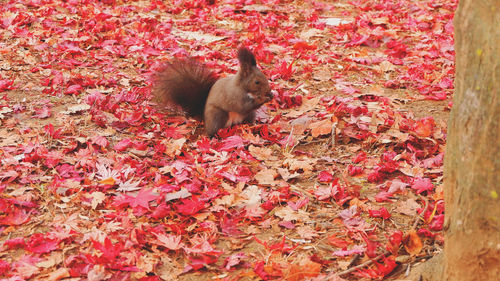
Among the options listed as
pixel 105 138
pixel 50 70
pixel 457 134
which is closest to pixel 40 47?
pixel 50 70

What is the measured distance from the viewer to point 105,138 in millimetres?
4195

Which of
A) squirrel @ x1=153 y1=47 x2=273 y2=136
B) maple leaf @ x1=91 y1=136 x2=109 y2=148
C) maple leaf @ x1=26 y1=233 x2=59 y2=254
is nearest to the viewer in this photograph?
maple leaf @ x1=26 y1=233 x2=59 y2=254

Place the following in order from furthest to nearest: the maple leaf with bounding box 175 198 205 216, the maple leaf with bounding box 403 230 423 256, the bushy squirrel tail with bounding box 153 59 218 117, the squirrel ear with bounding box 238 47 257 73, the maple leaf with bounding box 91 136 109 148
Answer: the bushy squirrel tail with bounding box 153 59 218 117 < the squirrel ear with bounding box 238 47 257 73 < the maple leaf with bounding box 91 136 109 148 < the maple leaf with bounding box 175 198 205 216 < the maple leaf with bounding box 403 230 423 256

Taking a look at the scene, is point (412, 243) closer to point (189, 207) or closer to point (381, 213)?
point (381, 213)

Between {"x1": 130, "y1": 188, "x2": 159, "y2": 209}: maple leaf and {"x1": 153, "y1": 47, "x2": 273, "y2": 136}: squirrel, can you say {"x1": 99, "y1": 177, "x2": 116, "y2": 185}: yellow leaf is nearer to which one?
{"x1": 130, "y1": 188, "x2": 159, "y2": 209}: maple leaf

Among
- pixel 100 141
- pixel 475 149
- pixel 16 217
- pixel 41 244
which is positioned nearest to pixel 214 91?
pixel 100 141

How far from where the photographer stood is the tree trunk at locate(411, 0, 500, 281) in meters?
1.84

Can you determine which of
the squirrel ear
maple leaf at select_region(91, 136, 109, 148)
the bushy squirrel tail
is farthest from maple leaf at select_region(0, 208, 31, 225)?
the squirrel ear

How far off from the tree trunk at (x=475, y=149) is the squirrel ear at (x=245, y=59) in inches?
96.9

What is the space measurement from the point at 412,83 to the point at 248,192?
8.37 feet

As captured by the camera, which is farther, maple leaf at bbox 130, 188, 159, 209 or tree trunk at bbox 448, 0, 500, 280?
maple leaf at bbox 130, 188, 159, 209

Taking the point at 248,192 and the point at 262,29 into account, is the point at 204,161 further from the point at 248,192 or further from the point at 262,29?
the point at 262,29

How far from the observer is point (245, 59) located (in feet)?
14.3

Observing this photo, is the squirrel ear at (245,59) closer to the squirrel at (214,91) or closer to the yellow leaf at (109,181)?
the squirrel at (214,91)
